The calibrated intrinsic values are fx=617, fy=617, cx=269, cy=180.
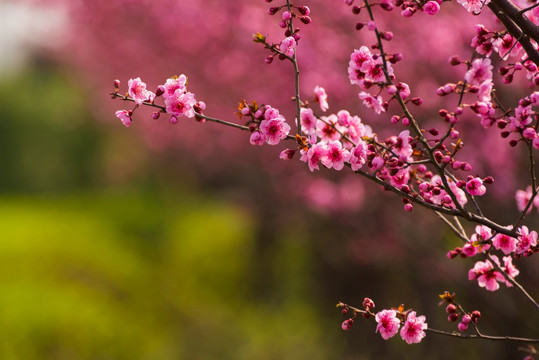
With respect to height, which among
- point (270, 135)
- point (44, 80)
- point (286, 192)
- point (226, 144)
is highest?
point (44, 80)

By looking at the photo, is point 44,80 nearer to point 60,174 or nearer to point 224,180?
point 60,174

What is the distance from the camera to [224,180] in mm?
18203

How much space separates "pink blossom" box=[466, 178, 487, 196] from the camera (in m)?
2.12

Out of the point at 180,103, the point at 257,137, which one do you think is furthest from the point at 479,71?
the point at 180,103

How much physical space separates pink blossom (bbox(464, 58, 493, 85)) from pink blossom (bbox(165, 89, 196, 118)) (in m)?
0.95

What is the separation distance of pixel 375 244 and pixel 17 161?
941 inches

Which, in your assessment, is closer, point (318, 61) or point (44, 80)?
point (318, 61)

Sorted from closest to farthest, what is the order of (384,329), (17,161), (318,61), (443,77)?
(384,329) → (443,77) → (318,61) → (17,161)

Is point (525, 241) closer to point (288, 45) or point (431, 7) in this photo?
point (431, 7)

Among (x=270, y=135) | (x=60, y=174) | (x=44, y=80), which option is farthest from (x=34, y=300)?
(x=44, y=80)

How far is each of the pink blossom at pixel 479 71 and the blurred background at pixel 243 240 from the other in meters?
3.51

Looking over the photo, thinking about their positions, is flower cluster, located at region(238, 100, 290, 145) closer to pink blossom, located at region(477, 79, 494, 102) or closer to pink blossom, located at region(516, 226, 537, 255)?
pink blossom, located at region(477, 79, 494, 102)

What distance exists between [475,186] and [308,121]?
66cm

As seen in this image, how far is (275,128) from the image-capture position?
2186mm
